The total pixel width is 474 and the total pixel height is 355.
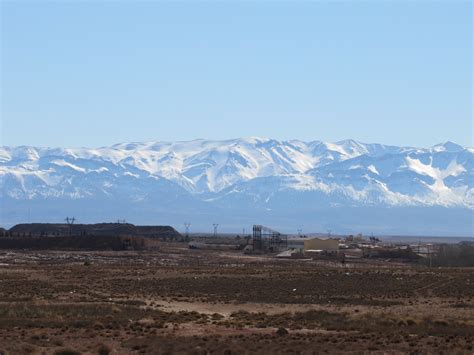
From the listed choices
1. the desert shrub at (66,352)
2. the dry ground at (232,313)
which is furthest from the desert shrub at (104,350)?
the desert shrub at (66,352)

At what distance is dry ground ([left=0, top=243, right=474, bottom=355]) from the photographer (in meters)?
33.5

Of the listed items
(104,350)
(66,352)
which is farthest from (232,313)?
(66,352)

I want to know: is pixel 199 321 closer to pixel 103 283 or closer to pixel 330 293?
pixel 330 293

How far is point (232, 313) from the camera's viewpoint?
146 ft

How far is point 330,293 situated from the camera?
189 ft

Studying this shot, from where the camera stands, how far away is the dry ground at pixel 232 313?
33469 millimetres

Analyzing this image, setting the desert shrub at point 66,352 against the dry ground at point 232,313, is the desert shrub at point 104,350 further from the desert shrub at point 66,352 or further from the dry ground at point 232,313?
the desert shrub at point 66,352

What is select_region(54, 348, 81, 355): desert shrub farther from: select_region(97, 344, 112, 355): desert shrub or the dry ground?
select_region(97, 344, 112, 355): desert shrub

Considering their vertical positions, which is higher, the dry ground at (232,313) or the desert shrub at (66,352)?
the dry ground at (232,313)

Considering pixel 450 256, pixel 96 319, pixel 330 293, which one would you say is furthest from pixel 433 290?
pixel 450 256

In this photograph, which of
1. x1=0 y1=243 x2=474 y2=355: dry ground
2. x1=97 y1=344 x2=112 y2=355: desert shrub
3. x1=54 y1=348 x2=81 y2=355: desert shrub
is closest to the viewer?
x1=54 y1=348 x2=81 y2=355: desert shrub

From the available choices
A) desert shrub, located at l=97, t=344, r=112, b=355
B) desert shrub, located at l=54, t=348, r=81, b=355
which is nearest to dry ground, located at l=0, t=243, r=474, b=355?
desert shrub, located at l=97, t=344, r=112, b=355

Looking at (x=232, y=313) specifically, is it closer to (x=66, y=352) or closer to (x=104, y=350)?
(x=104, y=350)

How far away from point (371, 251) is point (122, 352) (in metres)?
110
